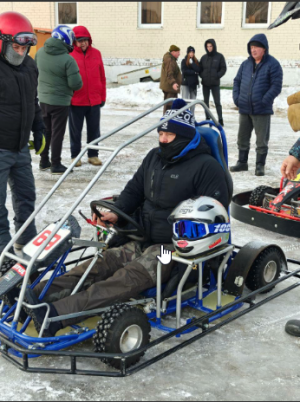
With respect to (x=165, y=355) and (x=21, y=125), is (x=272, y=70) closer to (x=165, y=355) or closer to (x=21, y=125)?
(x=21, y=125)

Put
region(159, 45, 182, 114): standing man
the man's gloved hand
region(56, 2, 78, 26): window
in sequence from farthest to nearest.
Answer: region(56, 2, 78, 26): window
region(159, 45, 182, 114): standing man
the man's gloved hand

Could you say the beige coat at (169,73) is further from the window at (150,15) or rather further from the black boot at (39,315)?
the black boot at (39,315)

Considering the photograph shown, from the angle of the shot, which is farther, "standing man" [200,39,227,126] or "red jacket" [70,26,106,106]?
"standing man" [200,39,227,126]

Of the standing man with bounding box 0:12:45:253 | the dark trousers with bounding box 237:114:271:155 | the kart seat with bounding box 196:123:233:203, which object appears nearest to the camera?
the kart seat with bounding box 196:123:233:203

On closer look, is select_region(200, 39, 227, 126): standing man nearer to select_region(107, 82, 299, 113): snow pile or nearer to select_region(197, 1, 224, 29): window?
select_region(107, 82, 299, 113): snow pile

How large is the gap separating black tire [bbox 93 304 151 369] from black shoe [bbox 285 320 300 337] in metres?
0.90

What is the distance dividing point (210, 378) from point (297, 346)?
25.6 inches

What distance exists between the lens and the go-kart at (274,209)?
5098mm

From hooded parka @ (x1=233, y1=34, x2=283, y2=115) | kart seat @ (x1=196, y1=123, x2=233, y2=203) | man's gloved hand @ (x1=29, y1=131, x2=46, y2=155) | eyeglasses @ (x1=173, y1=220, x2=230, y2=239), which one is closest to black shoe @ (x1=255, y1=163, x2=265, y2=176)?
hooded parka @ (x1=233, y1=34, x2=283, y2=115)

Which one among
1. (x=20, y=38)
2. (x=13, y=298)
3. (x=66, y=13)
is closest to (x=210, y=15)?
(x=66, y=13)

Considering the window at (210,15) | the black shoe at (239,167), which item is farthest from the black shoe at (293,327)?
the window at (210,15)

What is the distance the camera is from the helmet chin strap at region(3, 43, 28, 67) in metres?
4.04

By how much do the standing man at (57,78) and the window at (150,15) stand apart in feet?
38.0

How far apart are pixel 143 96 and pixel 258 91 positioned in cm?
858
